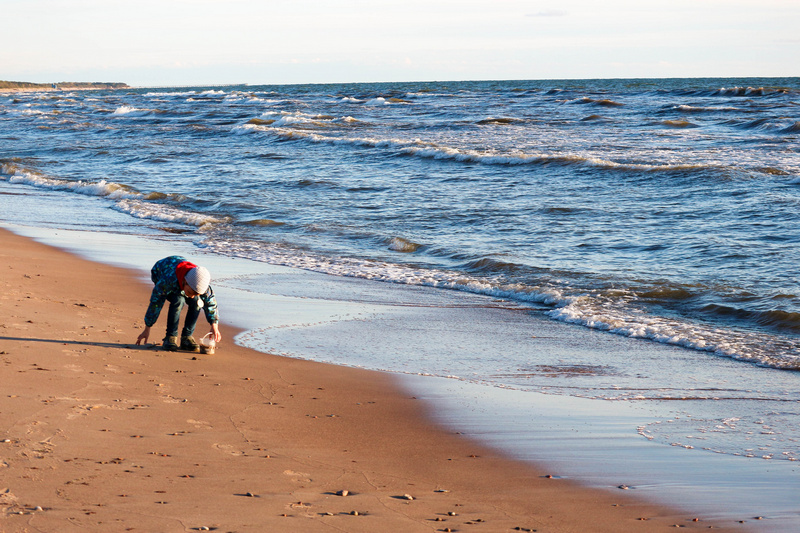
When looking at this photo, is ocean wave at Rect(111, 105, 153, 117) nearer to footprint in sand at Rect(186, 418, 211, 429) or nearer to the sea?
the sea

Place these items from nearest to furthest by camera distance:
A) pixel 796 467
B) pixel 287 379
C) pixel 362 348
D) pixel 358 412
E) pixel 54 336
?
1. pixel 796 467
2. pixel 358 412
3. pixel 287 379
4. pixel 54 336
5. pixel 362 348

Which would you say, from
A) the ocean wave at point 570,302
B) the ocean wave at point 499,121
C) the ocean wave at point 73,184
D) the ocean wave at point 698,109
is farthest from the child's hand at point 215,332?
the ocean wave at point 698,109

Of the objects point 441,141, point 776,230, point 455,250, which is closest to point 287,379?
point 455,250

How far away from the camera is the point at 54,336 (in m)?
6.28

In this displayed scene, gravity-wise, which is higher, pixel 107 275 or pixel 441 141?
pixel 441 141

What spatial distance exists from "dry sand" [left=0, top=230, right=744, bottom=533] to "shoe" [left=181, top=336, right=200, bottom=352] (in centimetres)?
10

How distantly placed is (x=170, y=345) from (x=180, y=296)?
39cm

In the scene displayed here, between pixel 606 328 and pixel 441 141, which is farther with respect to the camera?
pixel 441 141

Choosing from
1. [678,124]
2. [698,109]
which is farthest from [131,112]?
[678,124]

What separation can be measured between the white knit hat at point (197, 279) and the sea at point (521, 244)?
0.90 m

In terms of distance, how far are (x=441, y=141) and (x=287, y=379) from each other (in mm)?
20566

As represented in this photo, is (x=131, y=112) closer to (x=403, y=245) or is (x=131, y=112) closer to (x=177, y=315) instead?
(x=403, y=245)

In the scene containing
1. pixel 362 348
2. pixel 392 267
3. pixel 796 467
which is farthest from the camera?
pixel 392 267

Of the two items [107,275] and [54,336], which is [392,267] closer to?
[107,275]
